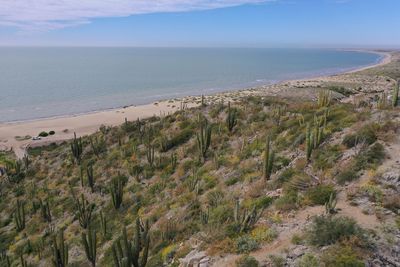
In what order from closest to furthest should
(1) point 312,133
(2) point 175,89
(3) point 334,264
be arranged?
(3) point 334,264 → (1) point 312,133 → (2) point 175,89

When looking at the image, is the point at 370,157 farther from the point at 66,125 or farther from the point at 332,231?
the point at 66,125

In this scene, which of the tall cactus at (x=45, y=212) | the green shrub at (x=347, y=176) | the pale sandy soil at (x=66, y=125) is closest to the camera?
the green shrub at (x=347, y=176)

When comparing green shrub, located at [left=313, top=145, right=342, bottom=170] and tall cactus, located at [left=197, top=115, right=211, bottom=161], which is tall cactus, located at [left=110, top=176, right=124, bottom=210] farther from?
green shrub, located at [left=313, top=145, right=342, bottom=170]

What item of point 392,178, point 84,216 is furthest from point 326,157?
point 84,216

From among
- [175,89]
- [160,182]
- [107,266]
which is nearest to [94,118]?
[175,89]

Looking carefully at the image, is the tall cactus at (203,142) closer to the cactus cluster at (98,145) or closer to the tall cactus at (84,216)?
the tall cactus at (84,216)

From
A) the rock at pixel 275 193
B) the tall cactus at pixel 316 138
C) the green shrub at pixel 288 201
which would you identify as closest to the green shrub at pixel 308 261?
the green shrub at pixel 288 201

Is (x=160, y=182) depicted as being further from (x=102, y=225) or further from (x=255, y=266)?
(x=255, y=266)
